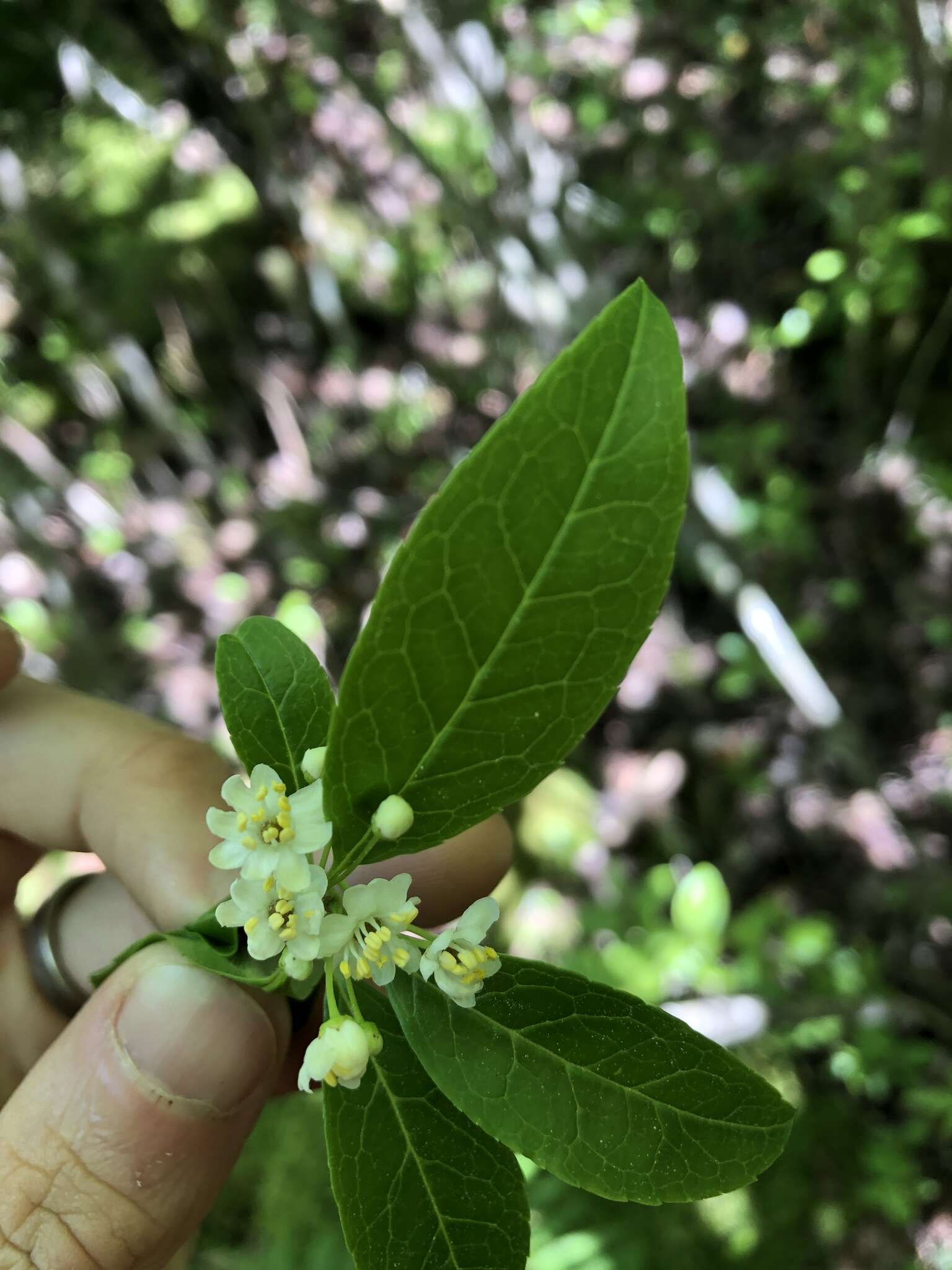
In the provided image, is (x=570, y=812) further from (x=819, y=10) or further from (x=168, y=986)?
(x=819, y=10)

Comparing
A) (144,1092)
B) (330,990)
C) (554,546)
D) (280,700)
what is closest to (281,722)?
(280,700)

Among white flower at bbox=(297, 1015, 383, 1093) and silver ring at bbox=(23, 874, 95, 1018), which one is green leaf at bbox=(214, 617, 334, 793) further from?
silver ring at bbox=(23, 874, 95, 1018)

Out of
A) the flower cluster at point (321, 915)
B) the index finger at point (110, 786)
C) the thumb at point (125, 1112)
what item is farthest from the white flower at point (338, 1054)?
Result: the index finger at point (110, 786)

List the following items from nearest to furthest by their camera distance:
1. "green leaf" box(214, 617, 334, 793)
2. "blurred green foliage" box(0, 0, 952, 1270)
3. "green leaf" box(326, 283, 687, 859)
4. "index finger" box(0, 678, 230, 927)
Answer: "green leaf" box(326, 283, 687, 859)
"green leaf" box(214, 617, 334, 793)
"index finger" box(0, 678, 230, 927)
"blurred green foliage" box(0, 0, 952, 1270)

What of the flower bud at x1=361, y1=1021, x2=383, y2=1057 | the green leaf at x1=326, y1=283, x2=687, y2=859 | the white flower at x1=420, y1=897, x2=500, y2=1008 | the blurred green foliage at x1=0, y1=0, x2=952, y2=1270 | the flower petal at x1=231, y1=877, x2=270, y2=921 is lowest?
the blurred green foliage at x1=0, y1=0, x2=952, y2=1270

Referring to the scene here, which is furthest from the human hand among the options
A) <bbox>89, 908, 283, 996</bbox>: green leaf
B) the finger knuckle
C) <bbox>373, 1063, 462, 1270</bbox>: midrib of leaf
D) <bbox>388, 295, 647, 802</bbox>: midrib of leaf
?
<bbox>388, 295, 647, 802</bbox>: midrib of leaf

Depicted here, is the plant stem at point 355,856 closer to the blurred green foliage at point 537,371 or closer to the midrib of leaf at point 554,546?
the midrib of leaf at point 554,546
